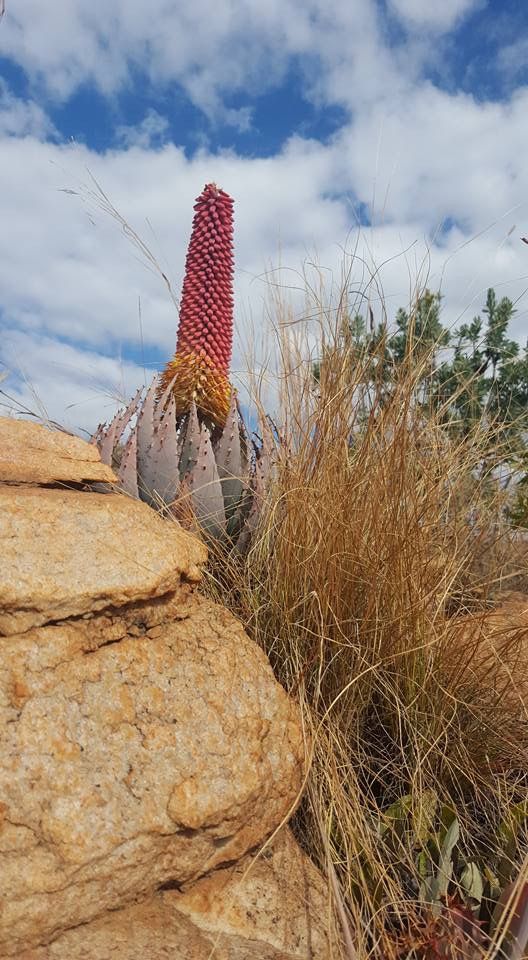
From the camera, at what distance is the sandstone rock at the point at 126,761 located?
5.09 ft

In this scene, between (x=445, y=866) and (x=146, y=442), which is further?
(x=146, y=442)

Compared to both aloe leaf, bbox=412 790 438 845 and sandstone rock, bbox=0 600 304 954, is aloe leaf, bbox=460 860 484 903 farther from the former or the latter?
sandstone rock, bbox=0 600 304 954

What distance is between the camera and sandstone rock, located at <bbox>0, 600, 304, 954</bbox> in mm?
1553

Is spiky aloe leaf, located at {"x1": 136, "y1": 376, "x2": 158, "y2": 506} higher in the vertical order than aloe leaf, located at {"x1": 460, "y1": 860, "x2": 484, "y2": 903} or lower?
higher

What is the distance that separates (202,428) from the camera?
3625mm

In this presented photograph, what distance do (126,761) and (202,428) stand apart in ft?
6.92

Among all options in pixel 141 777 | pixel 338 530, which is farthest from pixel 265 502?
pixel 141 777

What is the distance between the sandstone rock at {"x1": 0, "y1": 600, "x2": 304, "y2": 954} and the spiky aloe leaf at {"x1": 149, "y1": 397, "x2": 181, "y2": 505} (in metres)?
1.37

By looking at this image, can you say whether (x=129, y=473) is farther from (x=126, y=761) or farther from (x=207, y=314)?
(x=126, y=761)

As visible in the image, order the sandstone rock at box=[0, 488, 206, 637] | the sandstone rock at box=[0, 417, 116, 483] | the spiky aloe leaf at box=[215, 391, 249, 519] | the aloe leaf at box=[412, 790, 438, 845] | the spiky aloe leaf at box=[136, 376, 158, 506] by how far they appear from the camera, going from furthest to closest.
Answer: the spiky aloe leaf at box=[215, 391, 249, 519] → the spiky aloe leaf at box=[136, 376, 158, 506] → the sandstone rock at box=[0, 417, 116, 483] → the aloe leaf at box=[412, 790, 438, 845] → the sandstone rock at box=[0, 488, 206, 637]

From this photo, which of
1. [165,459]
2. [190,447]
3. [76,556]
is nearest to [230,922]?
[76,556]

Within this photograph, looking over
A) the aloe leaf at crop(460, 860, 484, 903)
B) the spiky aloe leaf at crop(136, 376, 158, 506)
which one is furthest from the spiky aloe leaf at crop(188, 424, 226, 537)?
the aloe leaf at crop(460, 860, 484, 903)

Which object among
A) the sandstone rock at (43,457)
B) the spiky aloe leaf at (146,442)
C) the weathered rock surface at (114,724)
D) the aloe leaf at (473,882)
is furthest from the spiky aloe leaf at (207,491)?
the aloe leaf at (473,882)

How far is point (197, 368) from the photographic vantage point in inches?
153
